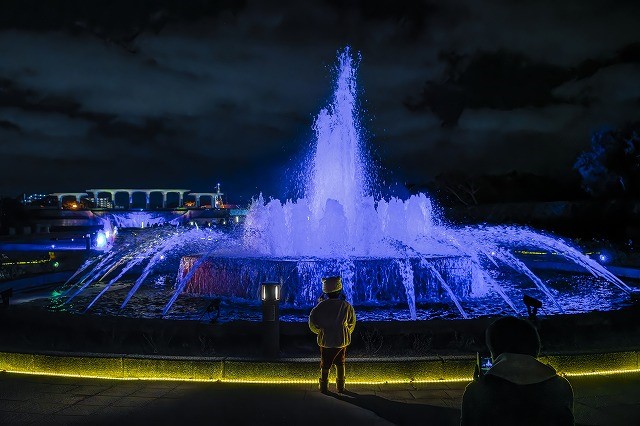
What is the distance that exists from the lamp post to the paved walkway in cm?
71

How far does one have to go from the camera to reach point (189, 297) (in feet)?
54.0

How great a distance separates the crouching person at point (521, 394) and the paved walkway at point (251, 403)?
138 inches

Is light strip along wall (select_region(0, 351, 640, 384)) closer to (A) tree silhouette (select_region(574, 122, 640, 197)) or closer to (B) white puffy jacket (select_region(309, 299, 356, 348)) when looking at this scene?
(B) white puffy jacket (select_region(309, 299, 356, 348))

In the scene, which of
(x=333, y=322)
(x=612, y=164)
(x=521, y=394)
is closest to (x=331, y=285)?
(x=333, y=322)

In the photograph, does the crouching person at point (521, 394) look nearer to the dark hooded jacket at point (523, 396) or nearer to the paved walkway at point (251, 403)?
the dark hooded jacket at point (523, 396)

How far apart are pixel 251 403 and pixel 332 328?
1.34 meters

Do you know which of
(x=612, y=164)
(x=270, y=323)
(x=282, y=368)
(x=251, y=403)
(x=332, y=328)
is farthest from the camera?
(x=612, y=164)

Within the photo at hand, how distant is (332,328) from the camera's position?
6988mm

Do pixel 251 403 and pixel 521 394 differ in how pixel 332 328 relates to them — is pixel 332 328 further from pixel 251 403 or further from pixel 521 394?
pixel 521 394

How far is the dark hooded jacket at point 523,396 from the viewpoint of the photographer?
263 cm

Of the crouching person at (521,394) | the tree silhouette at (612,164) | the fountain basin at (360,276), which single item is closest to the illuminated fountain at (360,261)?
the fountain basin at (360,276)

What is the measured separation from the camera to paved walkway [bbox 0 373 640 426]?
6102mm

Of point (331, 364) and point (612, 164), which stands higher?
point (612, 164)

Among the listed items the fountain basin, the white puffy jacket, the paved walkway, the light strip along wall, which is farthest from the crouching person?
the fountain basin
